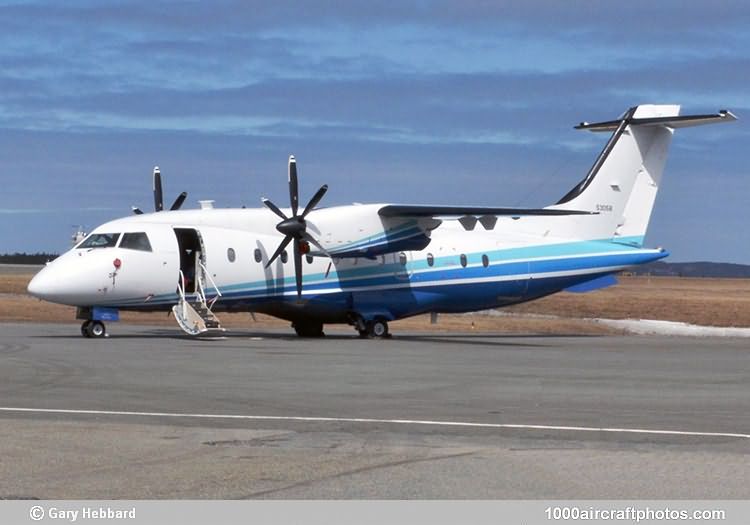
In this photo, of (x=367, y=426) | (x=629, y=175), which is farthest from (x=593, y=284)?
(x=367, y=426)

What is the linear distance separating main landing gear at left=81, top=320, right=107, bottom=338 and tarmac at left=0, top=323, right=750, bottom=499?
5892 mm

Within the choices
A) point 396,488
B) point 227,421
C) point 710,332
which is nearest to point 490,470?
point 396,488

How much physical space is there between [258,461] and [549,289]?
1175 inches

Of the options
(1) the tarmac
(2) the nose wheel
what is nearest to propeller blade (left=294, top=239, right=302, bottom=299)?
(2) the nose wheel

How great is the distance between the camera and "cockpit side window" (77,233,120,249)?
34531 mm

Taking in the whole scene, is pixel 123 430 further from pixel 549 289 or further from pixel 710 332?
pixel 710 332

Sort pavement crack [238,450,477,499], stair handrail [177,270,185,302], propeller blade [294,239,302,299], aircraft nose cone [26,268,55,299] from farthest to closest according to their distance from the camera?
1. propeller blade [294,239,302,299]
2. stair handrail [177,270,185,302]
3. aircraft nose cone [26,268,55,299]
4. pavement crack [238,450,477,499]

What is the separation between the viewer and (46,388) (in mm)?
18953

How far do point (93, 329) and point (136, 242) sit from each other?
2.81m

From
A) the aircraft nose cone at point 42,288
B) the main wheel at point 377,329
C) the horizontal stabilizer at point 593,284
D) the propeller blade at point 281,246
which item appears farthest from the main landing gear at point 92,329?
the horizontal stabilizer at point 593,284

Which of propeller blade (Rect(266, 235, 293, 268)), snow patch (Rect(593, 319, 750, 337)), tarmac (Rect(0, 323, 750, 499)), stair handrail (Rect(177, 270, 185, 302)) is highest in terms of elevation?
propeller blade (Rect(266, 235, 293, 268))

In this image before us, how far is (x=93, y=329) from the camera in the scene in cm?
3447

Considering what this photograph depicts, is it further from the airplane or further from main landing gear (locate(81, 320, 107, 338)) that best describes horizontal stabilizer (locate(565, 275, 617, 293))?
main landing gear (locate(81, 320, 107, 338))

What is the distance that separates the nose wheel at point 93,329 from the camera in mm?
34406
